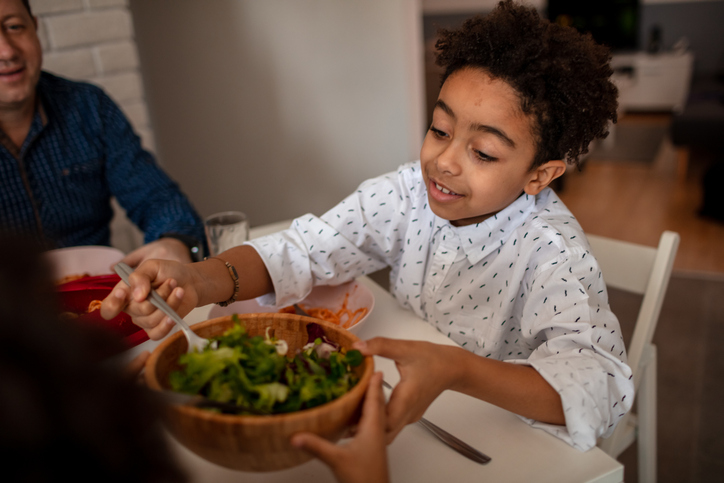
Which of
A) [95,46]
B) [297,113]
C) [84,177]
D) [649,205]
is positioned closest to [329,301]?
[84,177]

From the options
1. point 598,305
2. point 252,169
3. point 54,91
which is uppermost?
point 54,91

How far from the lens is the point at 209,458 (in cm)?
52

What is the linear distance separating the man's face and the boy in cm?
79

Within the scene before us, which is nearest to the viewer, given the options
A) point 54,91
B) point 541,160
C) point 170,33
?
point 541,160

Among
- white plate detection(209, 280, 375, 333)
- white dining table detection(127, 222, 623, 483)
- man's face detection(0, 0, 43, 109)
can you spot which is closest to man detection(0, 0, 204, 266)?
man's face detection(0, 0, 43, 109)

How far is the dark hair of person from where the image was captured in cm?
32

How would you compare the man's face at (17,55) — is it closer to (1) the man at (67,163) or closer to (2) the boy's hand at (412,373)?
(1) the man at (67,163)

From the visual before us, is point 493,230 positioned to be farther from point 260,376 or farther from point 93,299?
point 93,299

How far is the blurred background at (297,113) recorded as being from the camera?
6.28 feet

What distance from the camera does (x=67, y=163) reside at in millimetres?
1470

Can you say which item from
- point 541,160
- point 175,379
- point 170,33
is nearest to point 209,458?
point 175,379

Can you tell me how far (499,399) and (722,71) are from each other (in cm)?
609

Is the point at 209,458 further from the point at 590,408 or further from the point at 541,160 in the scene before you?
the point at 541,160

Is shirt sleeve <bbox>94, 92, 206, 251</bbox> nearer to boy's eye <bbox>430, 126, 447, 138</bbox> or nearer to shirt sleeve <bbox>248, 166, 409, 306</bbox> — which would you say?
shirt sleeve <bbox>248, 166, 409, 306</bbox>
